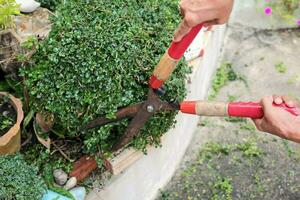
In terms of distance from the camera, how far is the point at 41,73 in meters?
3.16

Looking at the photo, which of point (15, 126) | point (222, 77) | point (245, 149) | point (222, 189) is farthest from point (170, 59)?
point (222, 77)

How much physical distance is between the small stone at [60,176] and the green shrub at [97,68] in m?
0.22

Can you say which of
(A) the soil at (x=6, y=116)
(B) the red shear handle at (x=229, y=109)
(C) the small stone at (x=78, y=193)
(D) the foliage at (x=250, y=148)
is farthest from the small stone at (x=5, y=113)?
(D) the foliage at (x=250, y=148)

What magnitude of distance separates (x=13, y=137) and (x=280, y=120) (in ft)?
4.80

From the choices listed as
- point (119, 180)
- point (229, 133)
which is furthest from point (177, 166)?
point (119, 180)

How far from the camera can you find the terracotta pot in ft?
10.3

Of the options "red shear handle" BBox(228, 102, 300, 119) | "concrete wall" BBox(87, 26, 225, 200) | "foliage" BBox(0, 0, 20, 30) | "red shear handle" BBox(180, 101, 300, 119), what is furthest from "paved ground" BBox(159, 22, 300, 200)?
"foliage" BBox(0, 0, 20, 30)

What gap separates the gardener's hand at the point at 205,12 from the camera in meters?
2.60

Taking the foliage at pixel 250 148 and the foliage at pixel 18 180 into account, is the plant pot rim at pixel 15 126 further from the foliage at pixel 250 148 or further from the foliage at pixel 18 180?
the foliage at pixel 250 148

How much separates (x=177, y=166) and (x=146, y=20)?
4.52ft

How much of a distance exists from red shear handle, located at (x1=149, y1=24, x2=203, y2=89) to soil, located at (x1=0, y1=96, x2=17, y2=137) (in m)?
0.86

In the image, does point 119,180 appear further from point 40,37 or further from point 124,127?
point 40,37

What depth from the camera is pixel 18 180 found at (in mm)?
2959

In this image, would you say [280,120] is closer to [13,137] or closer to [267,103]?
[267,103]
